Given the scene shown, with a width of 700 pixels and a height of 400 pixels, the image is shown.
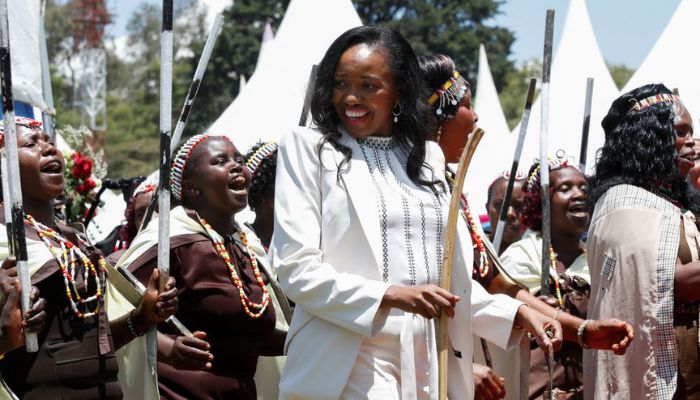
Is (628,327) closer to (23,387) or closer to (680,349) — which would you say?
(680,349)

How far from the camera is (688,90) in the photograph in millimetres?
9102

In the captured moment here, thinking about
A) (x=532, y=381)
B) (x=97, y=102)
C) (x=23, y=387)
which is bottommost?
(x=97, y=102)

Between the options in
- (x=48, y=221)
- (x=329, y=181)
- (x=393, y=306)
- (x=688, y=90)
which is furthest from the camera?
(x=688, y=90)

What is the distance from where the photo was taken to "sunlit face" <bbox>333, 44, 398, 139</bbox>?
3.89 metres

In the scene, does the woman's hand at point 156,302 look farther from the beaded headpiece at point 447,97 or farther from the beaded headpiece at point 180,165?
the beaded headpiece at point 447,97

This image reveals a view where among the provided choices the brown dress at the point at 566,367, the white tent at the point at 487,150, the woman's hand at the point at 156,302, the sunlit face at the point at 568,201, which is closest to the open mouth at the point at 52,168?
the woman's hand at the point at 156,302

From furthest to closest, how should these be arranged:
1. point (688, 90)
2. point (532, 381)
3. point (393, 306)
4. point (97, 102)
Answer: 1. point (97, 102)
2. point (688, 90)
3. point (532, 381)
4. point (393, 306)

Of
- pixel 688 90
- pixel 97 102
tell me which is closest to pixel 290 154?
pixel 688 90

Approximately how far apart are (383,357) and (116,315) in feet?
5.25

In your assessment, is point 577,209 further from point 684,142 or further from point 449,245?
point 449,245

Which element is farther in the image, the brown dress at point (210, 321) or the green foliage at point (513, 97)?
the green foliage at point (513, 97)

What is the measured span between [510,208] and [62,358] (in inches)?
191

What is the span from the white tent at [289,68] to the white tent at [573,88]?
2.14 metres

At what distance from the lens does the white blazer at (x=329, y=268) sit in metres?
3.62
